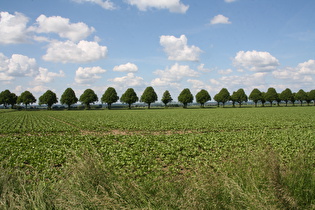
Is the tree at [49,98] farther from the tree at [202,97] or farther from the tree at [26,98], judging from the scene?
the tree at [202,97]

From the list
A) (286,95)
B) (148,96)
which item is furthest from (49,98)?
(286,95)

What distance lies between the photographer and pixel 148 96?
340 ft

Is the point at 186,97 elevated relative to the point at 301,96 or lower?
lower

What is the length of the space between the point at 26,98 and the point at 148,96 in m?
67.3

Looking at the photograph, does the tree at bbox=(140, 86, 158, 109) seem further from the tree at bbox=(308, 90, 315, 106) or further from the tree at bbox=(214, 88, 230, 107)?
the tree at bbox=(308, 90, 315, 106)

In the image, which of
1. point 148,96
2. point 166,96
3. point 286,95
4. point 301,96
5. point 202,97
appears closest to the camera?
point 148,96

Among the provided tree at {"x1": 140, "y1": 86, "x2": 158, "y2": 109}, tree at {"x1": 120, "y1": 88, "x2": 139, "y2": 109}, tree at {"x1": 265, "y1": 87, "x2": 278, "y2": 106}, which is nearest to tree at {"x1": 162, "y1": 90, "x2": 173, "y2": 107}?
tree at {"x1": 140, "y1": 86, "x2": 158, "y2": 109}

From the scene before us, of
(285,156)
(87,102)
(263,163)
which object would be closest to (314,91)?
(87,102)

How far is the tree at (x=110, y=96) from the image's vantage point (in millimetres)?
103250

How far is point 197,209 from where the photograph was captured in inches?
133

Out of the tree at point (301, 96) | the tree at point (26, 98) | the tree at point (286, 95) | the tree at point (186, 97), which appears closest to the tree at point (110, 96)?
the tree at point (186, 97)

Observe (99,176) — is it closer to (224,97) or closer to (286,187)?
(286,187)

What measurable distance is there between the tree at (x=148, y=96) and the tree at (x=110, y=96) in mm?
14323

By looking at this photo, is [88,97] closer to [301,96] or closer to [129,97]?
[129,97]
